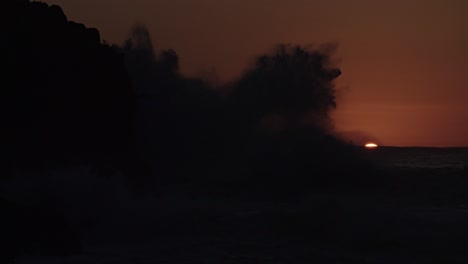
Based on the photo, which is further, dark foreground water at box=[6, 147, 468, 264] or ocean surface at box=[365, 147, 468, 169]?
ocean surface at box=[365, 147, 468, 169]

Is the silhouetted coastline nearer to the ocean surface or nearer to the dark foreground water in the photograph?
the dark foreground water

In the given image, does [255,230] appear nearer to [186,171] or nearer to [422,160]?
[186,171]

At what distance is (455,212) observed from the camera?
20.2 m

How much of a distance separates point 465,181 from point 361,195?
199 inches

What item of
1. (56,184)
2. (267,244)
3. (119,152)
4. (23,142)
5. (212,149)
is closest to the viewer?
(267,244)

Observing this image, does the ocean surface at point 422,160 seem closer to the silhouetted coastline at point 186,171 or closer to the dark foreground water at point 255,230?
the silhouetted coastline at point 186,171

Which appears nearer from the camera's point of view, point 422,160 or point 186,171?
point 186,171

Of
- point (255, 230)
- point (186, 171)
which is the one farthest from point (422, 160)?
point (255, 230)

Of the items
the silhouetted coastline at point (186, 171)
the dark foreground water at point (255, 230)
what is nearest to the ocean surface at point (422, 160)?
the silhouetted coastline at point (186, 171)

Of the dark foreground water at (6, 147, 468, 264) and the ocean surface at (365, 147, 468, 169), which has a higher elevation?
the ocean surface at (365, 147, 468, 169)

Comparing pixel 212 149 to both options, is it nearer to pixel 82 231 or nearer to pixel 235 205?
pixel 235 205

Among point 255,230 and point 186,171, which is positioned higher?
point 186,171

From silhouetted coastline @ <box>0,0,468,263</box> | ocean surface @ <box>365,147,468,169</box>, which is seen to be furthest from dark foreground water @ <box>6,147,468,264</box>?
ocean surface @ <box>365,147,468,169</box>

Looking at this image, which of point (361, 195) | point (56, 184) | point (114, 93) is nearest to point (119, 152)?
point (114, 93)
